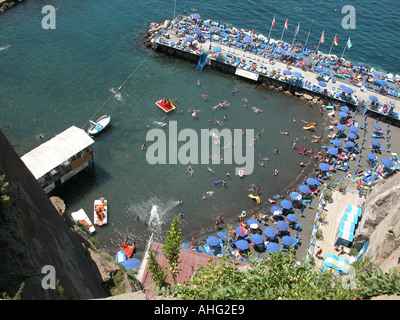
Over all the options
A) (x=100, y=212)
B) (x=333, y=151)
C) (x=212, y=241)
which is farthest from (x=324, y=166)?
(x=100, y=212)

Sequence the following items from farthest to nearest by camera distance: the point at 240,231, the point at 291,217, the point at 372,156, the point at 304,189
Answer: the point at 372,156
the point at 304,189
the point at 291,217
the point at 240,231

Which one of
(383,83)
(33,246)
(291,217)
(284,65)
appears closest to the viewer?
(33,246)

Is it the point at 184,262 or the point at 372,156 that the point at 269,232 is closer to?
the point at 184,262

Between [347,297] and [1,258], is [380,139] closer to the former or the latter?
[347,297]

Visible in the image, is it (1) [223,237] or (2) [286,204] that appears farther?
(2) [286,204]

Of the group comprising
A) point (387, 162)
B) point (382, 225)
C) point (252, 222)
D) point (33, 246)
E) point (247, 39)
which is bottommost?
point (252, 222)

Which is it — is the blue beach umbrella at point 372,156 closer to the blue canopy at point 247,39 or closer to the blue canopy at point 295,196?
the blue canopy at point 295,196
